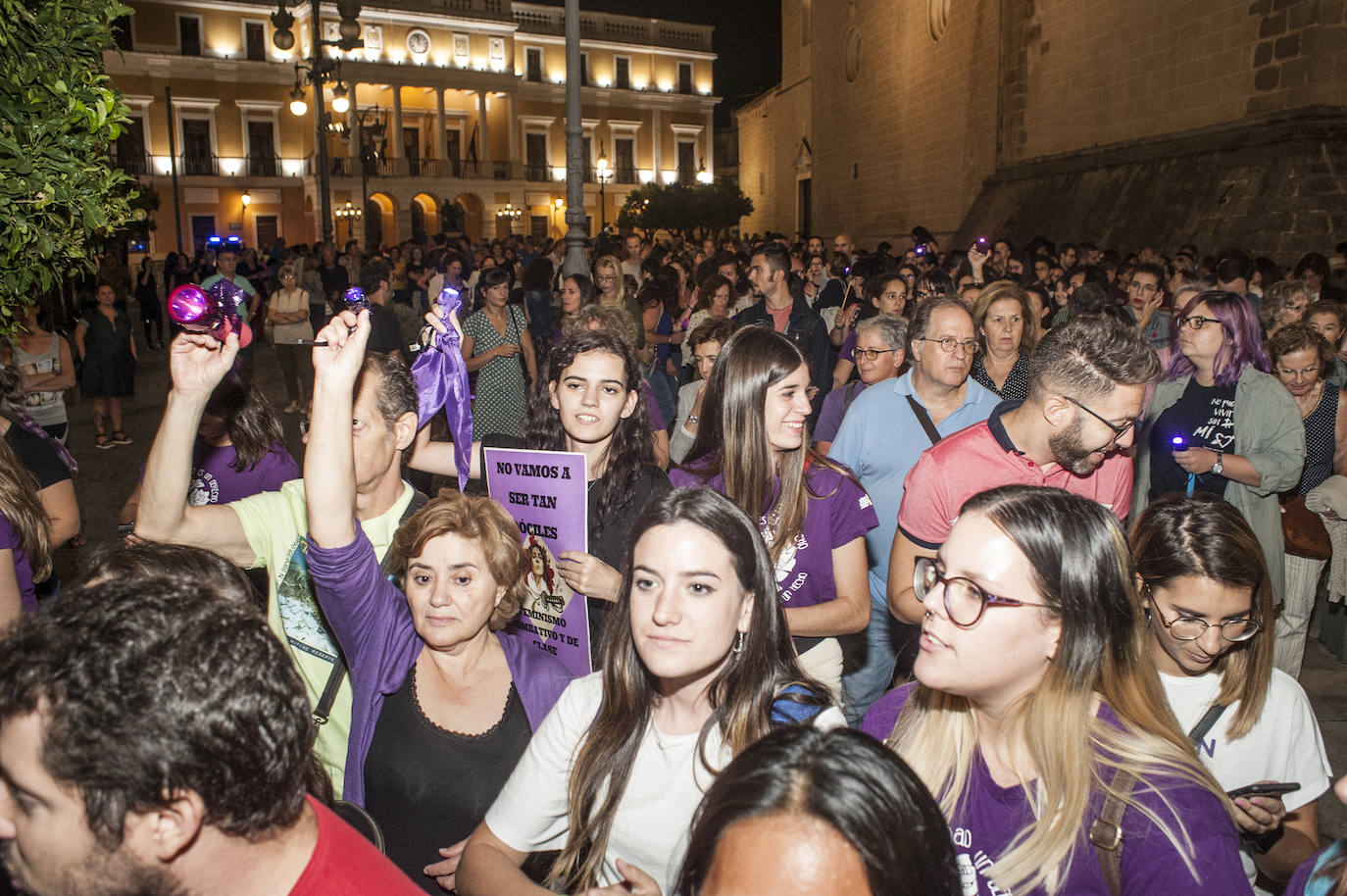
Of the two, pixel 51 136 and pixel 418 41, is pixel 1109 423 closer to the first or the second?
pixel 51 136

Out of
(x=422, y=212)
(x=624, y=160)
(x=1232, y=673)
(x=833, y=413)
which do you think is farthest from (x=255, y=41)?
(x=1232, y=673)

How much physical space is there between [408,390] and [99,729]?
6.15 ft

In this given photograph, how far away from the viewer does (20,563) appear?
295 cm

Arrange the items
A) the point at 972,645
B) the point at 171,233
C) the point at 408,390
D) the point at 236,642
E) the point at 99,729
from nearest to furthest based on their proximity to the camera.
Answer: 1. the point at 99,729
2. the point at 236,642
3. the point at 972,645
4. the point at 408,390
5. the point at 171,233

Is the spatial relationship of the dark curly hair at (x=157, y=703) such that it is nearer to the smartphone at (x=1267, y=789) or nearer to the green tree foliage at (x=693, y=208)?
the smartphone at (x=1267, y=789)

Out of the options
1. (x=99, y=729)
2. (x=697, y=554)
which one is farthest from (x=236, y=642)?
(x=697, y=554)

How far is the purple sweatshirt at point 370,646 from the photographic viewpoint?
2.32 metres

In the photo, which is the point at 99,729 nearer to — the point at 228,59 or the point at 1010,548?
the point at 1010,548

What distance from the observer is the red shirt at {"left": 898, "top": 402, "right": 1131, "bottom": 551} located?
3217mm

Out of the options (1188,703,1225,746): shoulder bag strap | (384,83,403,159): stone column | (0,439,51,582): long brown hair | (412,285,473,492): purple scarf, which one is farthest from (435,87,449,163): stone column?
(1188,703,1225,746): shoulder bag strap

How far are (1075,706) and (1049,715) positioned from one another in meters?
0.05

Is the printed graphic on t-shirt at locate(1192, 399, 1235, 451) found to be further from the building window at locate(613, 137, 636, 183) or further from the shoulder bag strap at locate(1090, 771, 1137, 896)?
the building window at locate(613, 137, 636, 183)

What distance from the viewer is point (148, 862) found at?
135 cm

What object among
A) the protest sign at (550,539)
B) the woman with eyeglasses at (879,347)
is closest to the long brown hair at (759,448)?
the protest sign at (550,539)
